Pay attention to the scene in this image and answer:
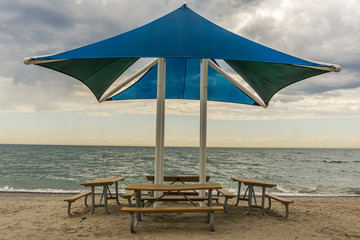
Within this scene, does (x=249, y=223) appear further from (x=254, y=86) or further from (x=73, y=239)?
(x=254, y=86)

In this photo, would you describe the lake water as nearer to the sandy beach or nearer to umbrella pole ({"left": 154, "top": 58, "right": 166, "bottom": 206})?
the sandy beach

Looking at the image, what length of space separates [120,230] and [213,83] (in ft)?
14.5

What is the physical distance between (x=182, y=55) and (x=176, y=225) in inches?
99.7

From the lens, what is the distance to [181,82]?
6996 mm

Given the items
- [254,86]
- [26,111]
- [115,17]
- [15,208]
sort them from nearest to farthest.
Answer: [15,208] < [254,86] < [115,17] < [26,111]

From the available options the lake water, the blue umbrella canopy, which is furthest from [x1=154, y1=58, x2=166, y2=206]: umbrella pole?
the lake water

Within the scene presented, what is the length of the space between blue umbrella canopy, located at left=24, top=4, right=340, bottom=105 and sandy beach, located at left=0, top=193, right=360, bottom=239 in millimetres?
2418

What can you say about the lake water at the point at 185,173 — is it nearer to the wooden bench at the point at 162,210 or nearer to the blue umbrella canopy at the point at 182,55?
the blue umbrella canopy at the point at 182,55

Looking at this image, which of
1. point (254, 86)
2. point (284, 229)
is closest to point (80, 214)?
point (284, 229)

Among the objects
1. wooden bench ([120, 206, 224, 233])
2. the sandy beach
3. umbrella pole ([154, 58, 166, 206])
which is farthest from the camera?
umbrella pole ([154, 58, 166, 206])

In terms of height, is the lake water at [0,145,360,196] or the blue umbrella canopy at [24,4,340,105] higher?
the blue umbrella canopy at [24,4,340,105]

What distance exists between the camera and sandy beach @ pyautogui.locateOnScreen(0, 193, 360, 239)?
Answer: 3506 millimetres

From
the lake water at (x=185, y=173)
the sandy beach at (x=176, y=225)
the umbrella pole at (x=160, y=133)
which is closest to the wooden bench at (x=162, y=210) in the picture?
the sandy beach at (x=176, y=225)

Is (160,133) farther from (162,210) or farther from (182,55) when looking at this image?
(182,55)
